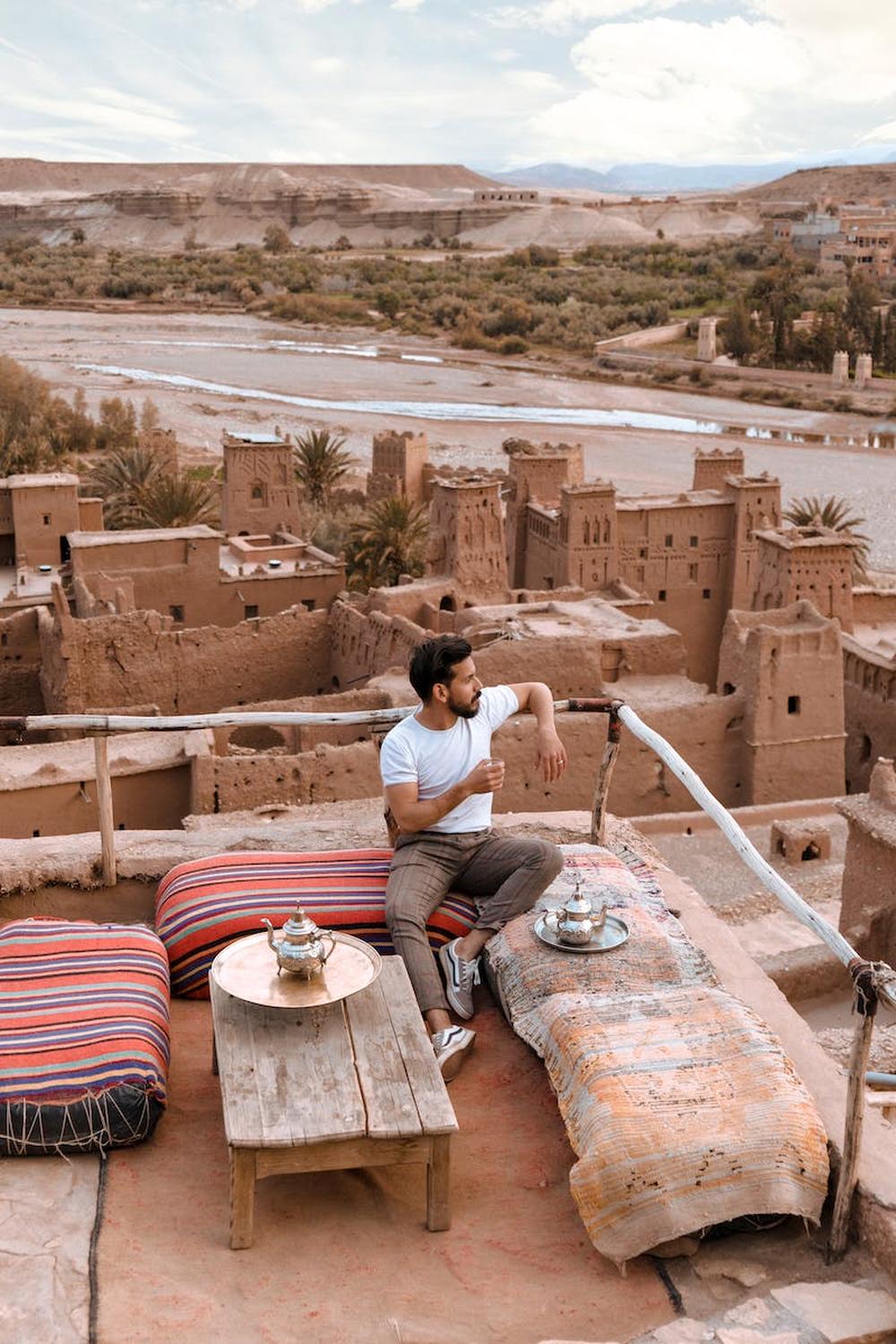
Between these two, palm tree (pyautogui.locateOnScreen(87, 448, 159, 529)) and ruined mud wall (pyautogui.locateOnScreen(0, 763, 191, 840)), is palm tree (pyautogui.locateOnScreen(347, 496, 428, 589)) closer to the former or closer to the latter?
palm tree (pyautogui.locateOnScreen(87, 448, 159, 529))

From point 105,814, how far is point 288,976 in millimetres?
1446

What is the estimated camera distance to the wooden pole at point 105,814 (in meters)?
5.06

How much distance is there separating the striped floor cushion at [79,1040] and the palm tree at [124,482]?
25.2 m

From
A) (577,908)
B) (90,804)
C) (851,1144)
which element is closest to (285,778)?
(90,804)

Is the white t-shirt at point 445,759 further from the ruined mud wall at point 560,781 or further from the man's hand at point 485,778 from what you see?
the ruined mud wall at point 560,781

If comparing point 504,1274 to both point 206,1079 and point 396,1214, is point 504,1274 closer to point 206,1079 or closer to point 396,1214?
point 396,1214

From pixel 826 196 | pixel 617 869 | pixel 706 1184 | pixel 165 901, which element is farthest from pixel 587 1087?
pixel 826 196

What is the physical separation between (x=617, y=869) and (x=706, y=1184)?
166 cm

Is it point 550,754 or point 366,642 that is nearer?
A: point 550,754

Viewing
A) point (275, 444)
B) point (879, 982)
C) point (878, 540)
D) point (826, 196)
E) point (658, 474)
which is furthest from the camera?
point (826, 196)

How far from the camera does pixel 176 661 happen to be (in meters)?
18.3

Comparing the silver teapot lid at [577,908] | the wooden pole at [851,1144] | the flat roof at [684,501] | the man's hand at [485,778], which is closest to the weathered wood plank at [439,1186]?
the wooden pole at [851,1144]

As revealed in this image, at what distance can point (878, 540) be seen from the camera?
35.4 meters

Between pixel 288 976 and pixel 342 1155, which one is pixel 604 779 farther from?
pixel 342 1155
